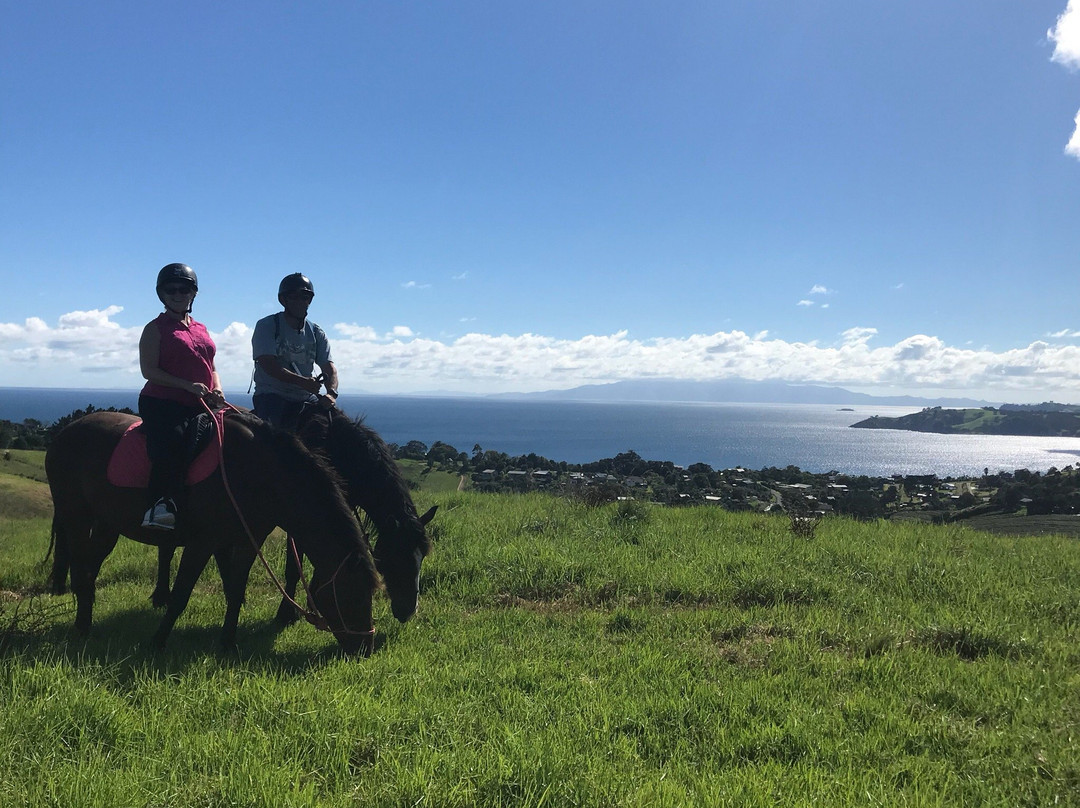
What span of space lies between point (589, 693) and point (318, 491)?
2.63 meters

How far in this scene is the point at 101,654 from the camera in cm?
449

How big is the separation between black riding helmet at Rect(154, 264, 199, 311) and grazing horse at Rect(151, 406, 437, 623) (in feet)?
5.22

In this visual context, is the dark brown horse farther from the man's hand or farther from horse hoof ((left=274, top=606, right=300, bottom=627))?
the man's hand

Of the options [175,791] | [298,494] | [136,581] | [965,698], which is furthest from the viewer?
[136,581]

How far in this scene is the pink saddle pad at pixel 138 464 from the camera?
4945 millimetres

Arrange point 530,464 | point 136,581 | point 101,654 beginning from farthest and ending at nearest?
point 530,464 → point 136,581 → point 101,654

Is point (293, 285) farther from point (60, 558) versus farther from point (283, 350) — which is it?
point (60, 558)

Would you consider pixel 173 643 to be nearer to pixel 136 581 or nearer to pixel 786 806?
pixel 136 581

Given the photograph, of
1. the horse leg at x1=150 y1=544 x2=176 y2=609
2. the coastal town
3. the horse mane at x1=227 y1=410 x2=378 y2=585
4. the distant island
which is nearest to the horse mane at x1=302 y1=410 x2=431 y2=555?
the horse mane at x1=227 y1=410 x2=378 y2=585

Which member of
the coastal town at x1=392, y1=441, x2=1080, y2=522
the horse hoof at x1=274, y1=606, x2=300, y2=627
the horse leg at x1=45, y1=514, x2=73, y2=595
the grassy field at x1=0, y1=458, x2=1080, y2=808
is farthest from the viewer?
the coastal town at x1=392, y1=441, x2=1080, y2=522

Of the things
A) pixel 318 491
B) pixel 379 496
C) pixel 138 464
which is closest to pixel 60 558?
pixel 138 464

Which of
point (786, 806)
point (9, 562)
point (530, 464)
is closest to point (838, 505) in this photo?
point (786, 806)

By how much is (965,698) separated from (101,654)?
20.5 feet

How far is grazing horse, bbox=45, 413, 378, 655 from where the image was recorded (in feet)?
15.4
